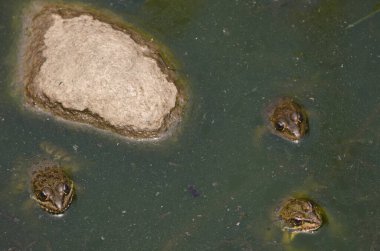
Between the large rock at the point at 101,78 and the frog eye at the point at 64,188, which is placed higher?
the large rock at the point at 101,78

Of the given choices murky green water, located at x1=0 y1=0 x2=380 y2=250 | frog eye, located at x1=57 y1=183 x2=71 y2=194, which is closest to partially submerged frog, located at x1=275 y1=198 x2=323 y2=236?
murky green water, located at x1=0 y1=0 x2=380 y2=250

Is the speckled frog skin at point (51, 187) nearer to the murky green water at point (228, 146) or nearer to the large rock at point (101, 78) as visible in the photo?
the murky green water at point (228, 146)

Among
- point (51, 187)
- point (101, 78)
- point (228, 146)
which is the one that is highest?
point (101, 78)

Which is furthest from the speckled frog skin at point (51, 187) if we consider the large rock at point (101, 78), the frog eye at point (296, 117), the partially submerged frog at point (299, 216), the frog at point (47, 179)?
the frog eye at point (296, 117)

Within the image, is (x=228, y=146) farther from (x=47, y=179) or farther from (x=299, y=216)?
(x=47, y=179)

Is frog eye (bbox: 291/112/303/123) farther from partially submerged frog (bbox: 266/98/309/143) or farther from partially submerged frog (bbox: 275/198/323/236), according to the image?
partially submerged frog (bbox: 275/198/323/236)

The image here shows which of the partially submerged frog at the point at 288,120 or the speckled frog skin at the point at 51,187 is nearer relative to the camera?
the speckled frog skin at the point at 51,187

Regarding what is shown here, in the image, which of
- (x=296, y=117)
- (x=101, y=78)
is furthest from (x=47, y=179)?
(x=296, y=117)
